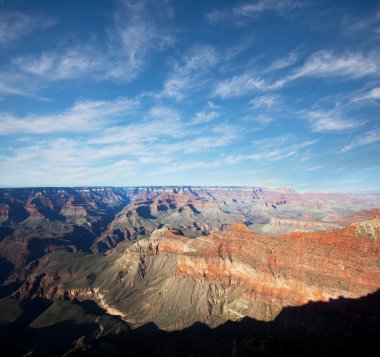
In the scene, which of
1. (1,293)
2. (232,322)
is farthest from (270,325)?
(1,293)

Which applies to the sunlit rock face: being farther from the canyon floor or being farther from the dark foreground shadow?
the dark foreground shadow

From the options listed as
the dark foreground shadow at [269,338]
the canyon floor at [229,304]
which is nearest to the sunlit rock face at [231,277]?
the canyon floor at [229,304]

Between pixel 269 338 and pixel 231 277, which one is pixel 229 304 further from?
pixel 269 338

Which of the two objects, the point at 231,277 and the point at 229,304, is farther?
the point at 231,277

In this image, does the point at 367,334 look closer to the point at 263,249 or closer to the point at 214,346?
the point at 214,346

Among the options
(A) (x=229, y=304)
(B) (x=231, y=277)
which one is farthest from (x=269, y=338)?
(B) (x=231, y=277)

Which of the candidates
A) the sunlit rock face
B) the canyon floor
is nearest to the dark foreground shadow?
the canyon floor
